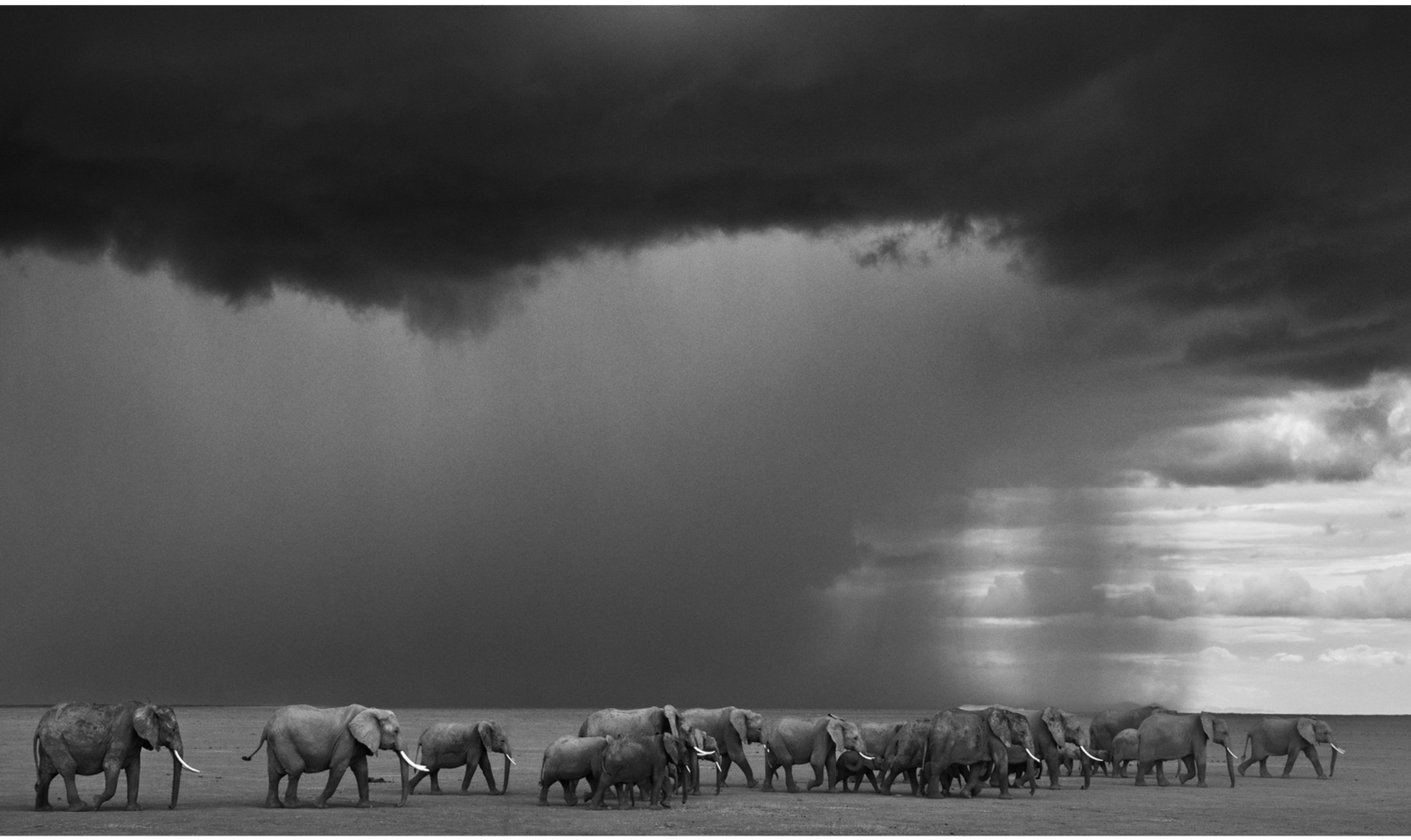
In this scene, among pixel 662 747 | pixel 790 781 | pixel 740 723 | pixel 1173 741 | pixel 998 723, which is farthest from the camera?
pixel 1173 741

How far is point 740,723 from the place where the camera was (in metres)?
52.1

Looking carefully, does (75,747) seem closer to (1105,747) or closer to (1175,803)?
(1175,803)

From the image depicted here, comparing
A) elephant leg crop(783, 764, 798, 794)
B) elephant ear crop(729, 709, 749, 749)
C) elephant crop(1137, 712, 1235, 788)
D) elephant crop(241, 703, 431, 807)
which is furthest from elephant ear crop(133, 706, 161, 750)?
elephant crop(1137, 712, 1235, 788)

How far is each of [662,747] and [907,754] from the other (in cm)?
1127

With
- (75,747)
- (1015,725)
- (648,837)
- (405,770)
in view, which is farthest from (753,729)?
(75,747)

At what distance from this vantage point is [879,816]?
40594 millimetres

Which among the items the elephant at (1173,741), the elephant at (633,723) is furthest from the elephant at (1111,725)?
the elephant at (633,723)

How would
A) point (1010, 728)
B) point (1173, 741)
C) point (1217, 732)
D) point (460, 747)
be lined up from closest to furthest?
point (460, 747)
point (1010, 728)
point (1173, 741)
point (1217, 732)

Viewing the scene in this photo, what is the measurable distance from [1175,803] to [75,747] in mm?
33916

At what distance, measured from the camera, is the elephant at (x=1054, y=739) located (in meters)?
52.9

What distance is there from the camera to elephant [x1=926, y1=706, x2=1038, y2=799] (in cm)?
4881

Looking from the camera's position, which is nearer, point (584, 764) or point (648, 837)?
point (648, 837)

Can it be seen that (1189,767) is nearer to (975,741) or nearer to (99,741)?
(975,741)

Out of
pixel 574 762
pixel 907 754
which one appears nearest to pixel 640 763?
pixel 574 762
